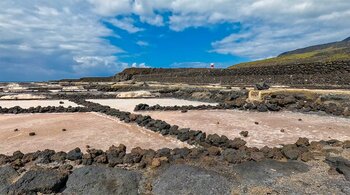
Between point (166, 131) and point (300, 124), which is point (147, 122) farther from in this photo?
point (300, 124)

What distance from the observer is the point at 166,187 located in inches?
197

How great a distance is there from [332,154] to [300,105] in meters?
8.60

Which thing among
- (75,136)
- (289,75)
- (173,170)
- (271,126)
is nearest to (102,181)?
(173,170)

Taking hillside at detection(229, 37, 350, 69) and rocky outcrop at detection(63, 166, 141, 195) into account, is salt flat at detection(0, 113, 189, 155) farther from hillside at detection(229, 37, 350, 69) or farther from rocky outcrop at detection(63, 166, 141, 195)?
hillside at detection(229, 37, 350, 69)

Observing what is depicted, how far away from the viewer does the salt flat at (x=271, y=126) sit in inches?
333

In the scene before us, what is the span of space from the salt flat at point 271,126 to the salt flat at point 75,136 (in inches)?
75.6

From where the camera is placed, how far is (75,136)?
347 inches

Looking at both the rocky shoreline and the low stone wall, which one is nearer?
the rocky shoreline

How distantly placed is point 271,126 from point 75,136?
6.30 metres

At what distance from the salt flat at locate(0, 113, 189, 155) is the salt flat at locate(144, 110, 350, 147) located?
75.6 inches

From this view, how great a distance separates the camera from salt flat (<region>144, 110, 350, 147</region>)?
27.7 feet

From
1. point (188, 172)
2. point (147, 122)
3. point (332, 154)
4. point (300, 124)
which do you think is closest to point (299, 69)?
point (300, 124)

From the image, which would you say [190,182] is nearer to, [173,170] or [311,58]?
[173,170]

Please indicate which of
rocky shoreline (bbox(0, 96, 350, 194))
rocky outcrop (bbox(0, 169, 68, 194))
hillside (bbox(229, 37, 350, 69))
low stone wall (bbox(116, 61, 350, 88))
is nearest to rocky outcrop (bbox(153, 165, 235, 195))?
rocky shoreline (bbox(0, 96, 350, 194))
